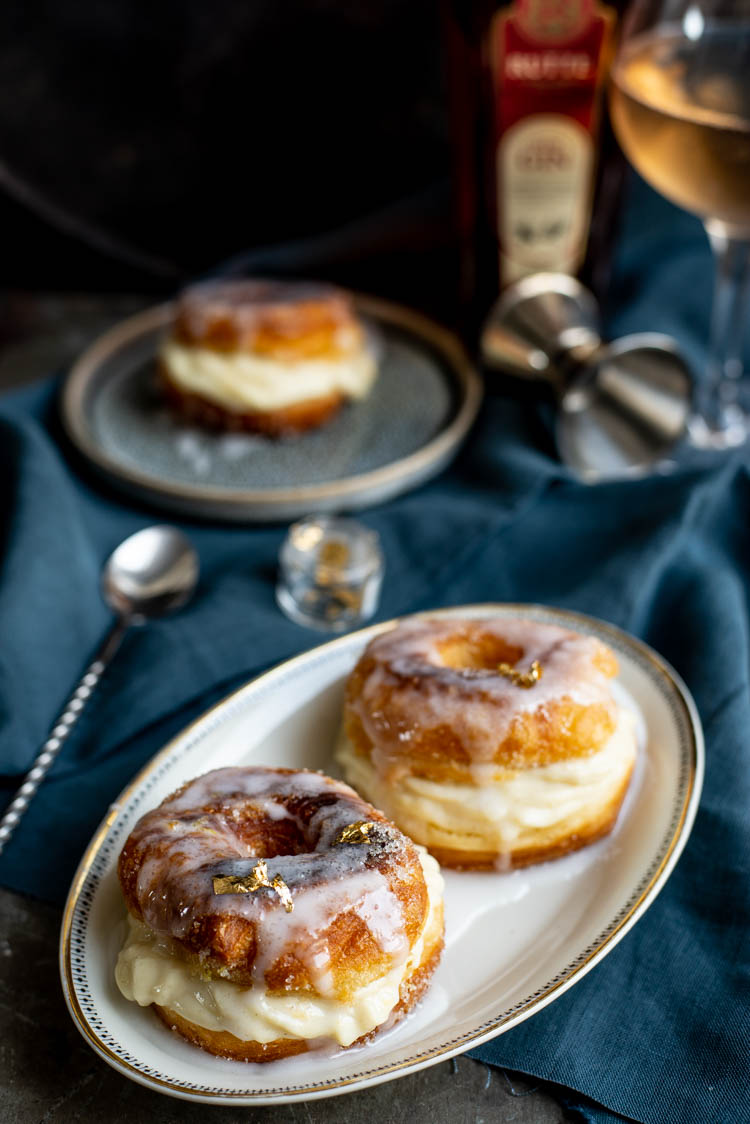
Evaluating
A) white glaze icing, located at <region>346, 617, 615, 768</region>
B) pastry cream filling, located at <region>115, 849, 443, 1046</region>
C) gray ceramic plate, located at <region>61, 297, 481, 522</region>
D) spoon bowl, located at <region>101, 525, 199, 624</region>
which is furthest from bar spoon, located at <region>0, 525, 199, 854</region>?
pastry cream filling, located at <region>115, 849, 443, 1046</region>

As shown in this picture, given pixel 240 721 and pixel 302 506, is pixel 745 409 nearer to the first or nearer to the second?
pixel 302 506

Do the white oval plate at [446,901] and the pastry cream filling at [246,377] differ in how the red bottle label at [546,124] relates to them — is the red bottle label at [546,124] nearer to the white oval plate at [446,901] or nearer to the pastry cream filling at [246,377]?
the pastry cream filling at [246,377]

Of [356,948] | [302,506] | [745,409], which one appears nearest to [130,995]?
[356,948]

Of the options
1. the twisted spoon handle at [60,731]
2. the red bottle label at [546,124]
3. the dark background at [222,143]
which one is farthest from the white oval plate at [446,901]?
the dark background at [222,143]

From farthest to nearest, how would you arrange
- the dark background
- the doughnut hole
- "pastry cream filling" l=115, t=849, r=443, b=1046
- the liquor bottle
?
the dark background, the liquor bottle, the doughnut hole, "pastry cream filling" l=115, t=849, r=443, b=1046

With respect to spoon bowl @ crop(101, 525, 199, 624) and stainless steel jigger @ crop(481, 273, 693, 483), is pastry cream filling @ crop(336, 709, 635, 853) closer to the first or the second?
spoon bowl @ crop(101, 525, 199, 624)

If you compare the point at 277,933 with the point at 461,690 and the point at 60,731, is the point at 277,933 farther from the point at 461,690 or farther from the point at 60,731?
the point at 60,731

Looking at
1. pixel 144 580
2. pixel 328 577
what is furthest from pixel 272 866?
pixel 144 580
